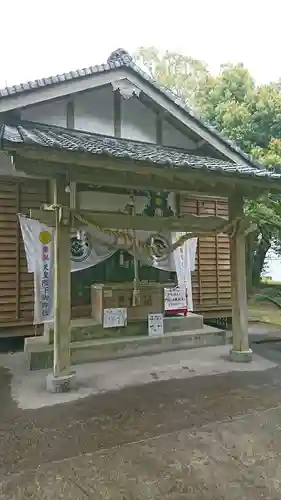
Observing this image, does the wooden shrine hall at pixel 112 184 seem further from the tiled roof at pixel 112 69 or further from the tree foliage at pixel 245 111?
the tree foliage at pixel 245 111

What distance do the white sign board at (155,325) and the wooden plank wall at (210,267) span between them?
2027 millimetres

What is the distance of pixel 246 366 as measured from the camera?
6.07 metres

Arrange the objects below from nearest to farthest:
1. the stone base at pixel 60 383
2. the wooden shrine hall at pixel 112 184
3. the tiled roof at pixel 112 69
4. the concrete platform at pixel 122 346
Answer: the wooden shrine hall at pixel 112 184 < the stone base at pixel 60 383 < the concrete platform at pixel 122 346 < the tiled roof at pixel 112 69

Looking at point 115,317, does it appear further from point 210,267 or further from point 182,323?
point 210,267

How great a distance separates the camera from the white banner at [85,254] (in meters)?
7.06

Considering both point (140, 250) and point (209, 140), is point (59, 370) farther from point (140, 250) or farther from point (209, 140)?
point (209, 140)

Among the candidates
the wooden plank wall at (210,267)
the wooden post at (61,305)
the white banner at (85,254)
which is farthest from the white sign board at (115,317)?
the wooden plank wall at (210,267)

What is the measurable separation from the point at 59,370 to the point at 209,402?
2.03m

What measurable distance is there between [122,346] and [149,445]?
3382 millimetres

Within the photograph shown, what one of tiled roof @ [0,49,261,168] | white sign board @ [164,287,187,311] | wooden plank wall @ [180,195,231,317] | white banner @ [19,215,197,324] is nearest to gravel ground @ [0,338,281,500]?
white banner @ [19,215,197,324]

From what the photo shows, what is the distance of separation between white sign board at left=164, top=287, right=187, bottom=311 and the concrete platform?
1.85 ft

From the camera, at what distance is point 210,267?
9.30m

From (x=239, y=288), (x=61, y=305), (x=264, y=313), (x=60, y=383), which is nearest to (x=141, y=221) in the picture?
(x=61, y=305)

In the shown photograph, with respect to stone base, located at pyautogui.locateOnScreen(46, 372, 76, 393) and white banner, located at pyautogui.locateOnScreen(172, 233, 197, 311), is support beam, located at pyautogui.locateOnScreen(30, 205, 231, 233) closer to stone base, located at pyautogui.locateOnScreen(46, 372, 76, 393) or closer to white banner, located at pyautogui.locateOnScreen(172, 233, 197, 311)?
white banner, located at pyautogui.locateOnScreen(172, 233, 197, 311)
